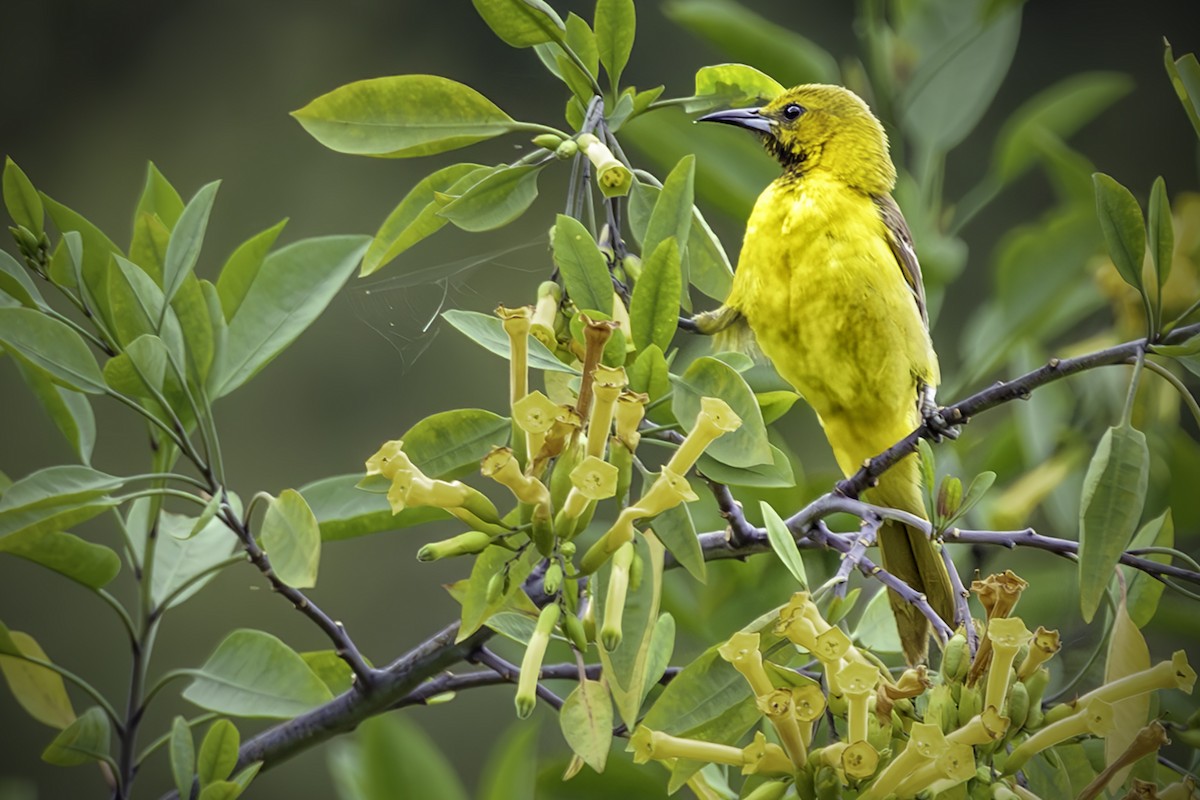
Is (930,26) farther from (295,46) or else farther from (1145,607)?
(295,46)

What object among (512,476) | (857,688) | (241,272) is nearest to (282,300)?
(241,272)

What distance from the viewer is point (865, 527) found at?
4.40ft

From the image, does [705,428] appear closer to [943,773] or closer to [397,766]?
[943,773]

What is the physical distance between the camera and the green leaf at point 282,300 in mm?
1500

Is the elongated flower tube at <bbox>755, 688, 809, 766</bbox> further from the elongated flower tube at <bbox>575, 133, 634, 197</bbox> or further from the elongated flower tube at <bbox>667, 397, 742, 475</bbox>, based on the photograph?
the elongated flower tube at <bbox>575, 133, 634, 197</bbox>

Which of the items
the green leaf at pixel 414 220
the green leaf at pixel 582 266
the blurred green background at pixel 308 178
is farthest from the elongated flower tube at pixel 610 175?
the blurred green background at pixel 308 178

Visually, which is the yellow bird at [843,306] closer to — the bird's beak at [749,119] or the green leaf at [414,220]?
the bird's beak at [749,119]

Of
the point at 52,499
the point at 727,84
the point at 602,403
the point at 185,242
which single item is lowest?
the point at 52,499

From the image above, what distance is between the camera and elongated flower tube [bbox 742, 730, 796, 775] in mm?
1114

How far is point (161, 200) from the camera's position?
64.1 inches

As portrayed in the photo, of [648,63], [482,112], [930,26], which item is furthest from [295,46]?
[482,112]

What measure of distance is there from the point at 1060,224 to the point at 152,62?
640 cm

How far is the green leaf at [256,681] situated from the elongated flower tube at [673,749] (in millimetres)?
395

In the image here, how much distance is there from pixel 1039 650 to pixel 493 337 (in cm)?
58
